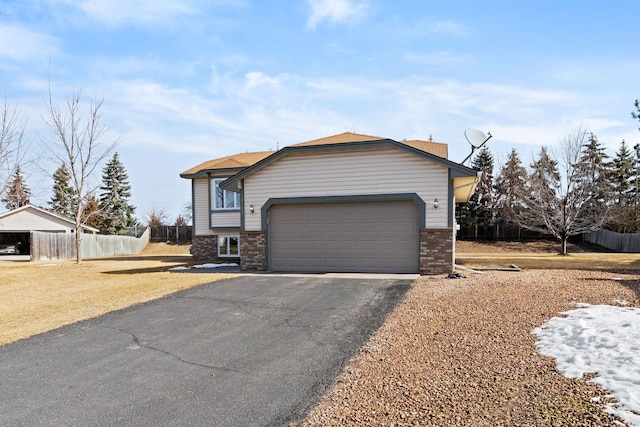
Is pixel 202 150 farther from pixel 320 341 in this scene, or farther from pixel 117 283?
pixel 320 341

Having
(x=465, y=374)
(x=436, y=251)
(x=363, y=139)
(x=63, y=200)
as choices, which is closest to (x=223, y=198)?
(x=363, y=139)

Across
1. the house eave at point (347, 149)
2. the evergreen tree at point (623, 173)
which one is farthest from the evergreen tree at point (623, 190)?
the house eave at point (347, 149)

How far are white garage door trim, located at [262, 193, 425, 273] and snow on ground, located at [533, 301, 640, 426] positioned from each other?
20.5 feet

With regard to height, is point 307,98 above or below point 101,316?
above

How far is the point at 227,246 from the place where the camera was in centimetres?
1944

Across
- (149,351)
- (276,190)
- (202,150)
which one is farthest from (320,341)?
(202,150)

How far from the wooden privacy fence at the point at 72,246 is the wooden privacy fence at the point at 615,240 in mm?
37300

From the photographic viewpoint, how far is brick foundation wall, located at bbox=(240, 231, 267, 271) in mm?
13867

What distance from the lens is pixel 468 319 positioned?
6.53 m

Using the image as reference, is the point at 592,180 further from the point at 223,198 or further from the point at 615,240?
the point at 223,198

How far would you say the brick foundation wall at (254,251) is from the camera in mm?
13867

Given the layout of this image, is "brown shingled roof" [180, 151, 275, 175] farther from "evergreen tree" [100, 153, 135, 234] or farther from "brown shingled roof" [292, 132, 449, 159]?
"evergreen tree" [100, 153, 135, 234]

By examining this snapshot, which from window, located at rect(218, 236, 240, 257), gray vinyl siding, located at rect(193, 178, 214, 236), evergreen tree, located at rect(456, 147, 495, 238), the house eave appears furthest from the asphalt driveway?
evergreen tree, located at rect(456, 147, 495, 238)

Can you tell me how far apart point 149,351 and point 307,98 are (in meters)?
12.0
